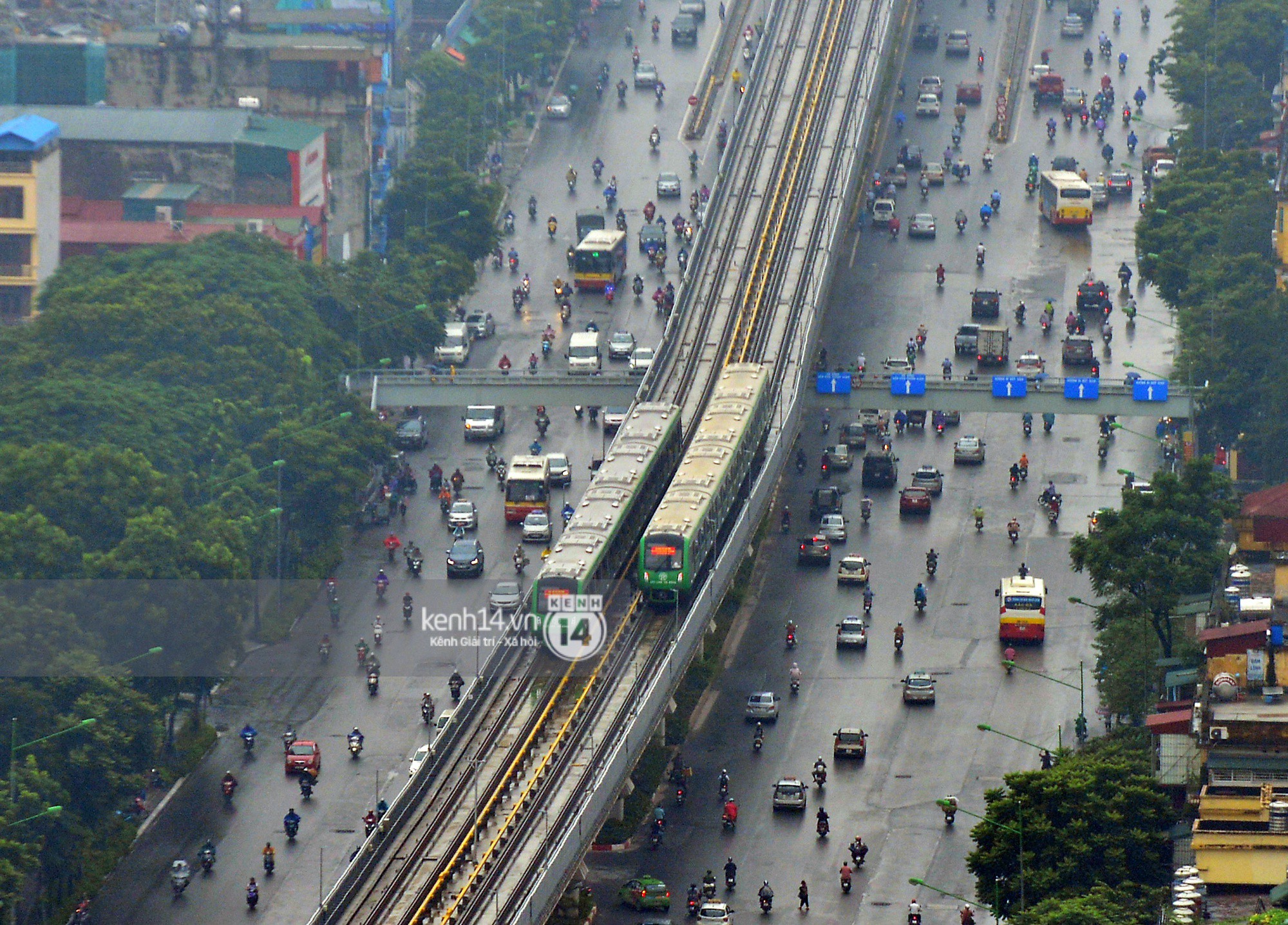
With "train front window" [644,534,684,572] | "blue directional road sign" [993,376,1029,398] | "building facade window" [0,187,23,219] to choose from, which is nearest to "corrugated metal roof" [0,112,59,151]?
"building facade window" [0,187,23,219]

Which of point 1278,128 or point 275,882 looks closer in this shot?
point 275,882

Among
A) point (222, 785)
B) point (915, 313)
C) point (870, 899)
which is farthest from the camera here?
point (915, 313)

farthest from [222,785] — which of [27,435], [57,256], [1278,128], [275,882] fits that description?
[1278,128]

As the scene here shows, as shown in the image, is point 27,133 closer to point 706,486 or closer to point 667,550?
point 706,486

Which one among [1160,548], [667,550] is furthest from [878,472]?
[667,550]

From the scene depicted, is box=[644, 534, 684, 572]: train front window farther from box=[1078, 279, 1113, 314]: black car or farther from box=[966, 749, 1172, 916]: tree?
box=[1078, 279, 1113, 314]: black car

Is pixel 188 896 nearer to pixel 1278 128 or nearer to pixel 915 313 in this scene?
pixel 915 313

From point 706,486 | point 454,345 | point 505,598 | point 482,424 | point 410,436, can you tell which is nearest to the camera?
point 706,486

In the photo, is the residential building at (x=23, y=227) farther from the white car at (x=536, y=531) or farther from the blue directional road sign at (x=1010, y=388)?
the blue directional road sign at (x=1010, y=388)
